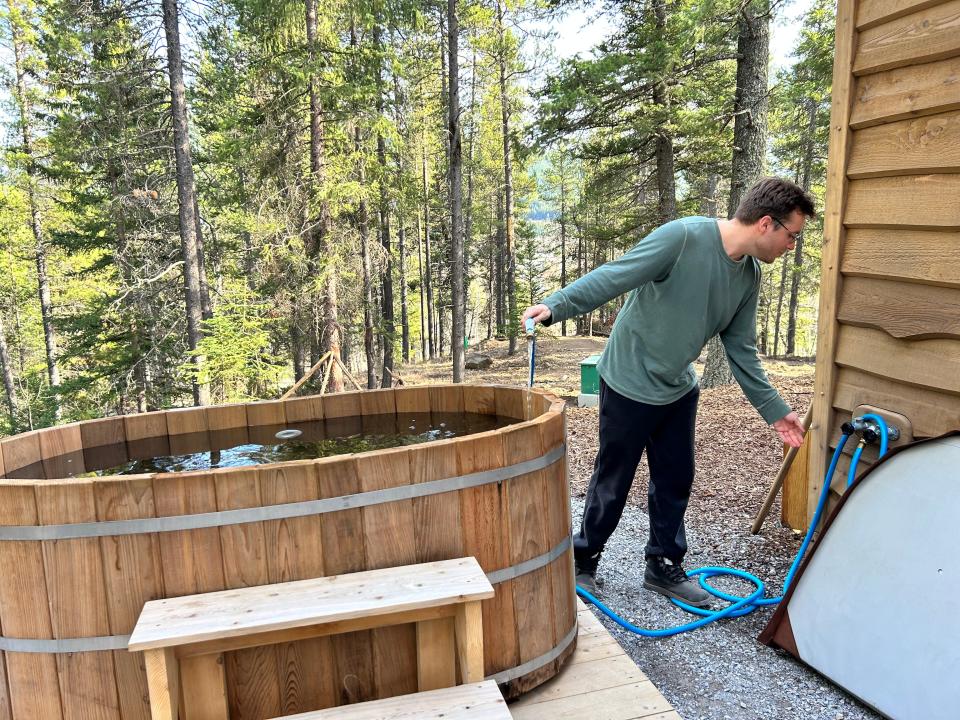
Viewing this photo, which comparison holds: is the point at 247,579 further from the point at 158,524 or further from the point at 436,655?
the point at 436,655

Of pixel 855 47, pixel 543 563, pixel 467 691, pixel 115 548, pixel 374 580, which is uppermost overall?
Result: pixel 855 47

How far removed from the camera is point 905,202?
2.54 metres

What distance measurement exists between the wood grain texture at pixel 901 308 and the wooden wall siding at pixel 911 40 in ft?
2.95

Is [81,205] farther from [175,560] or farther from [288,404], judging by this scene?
[175,560]

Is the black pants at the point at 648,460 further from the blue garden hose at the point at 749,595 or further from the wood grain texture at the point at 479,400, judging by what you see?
the wood grain texture at the point at 479,400

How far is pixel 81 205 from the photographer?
42.1ft

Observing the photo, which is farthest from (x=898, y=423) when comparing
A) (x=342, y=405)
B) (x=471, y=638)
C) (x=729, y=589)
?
(x=342, y=405)

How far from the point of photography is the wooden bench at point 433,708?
1.60 m

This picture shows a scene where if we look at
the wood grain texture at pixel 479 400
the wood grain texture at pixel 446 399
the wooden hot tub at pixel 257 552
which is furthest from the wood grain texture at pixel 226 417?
the wooden hot tub at pixel 257 552

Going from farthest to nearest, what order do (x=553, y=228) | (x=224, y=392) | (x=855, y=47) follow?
1. (x=553, y=228)
2. (x=224, y=392)
3. (x=855, y=47)

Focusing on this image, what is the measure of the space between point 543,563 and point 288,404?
72.3 inches

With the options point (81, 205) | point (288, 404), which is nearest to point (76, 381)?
point (81, 205)

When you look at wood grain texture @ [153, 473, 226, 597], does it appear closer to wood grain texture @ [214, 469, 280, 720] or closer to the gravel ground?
wood grain texture @ [214, 469, 280, 720]

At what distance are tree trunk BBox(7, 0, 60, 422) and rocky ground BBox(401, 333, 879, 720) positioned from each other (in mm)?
13149
